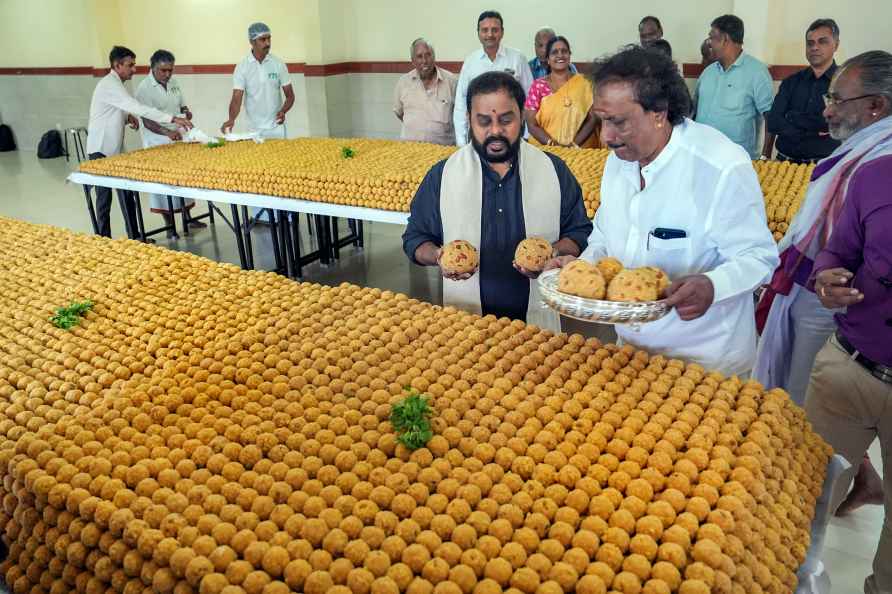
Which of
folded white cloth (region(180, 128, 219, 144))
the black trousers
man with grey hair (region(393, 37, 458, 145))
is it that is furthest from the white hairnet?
the black trousers

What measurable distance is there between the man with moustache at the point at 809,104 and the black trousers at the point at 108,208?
227 inches

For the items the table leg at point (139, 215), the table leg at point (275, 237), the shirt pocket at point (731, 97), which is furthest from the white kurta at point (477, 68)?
the table leg at point (139, 215)

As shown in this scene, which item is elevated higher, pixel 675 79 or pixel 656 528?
pixel 675 79

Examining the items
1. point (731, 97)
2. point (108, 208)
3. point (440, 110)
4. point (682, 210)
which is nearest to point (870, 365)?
point (682, 210)

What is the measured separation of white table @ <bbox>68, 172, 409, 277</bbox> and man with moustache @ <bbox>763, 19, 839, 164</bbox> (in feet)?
10.6

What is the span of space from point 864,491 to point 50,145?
44.0 ft

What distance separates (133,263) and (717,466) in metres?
2.47

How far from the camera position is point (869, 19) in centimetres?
638

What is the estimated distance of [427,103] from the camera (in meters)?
6.52

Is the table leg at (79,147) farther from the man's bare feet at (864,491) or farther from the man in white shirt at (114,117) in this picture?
the man's bare feet at (864,491)

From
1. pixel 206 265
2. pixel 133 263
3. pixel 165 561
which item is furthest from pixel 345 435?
pixel 133 263

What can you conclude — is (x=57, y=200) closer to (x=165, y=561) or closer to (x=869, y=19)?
(x=165, y=561)

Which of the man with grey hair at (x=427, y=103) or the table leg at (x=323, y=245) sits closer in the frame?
the table leg at (x=323, y=245)

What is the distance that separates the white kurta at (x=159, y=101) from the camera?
682 cm
